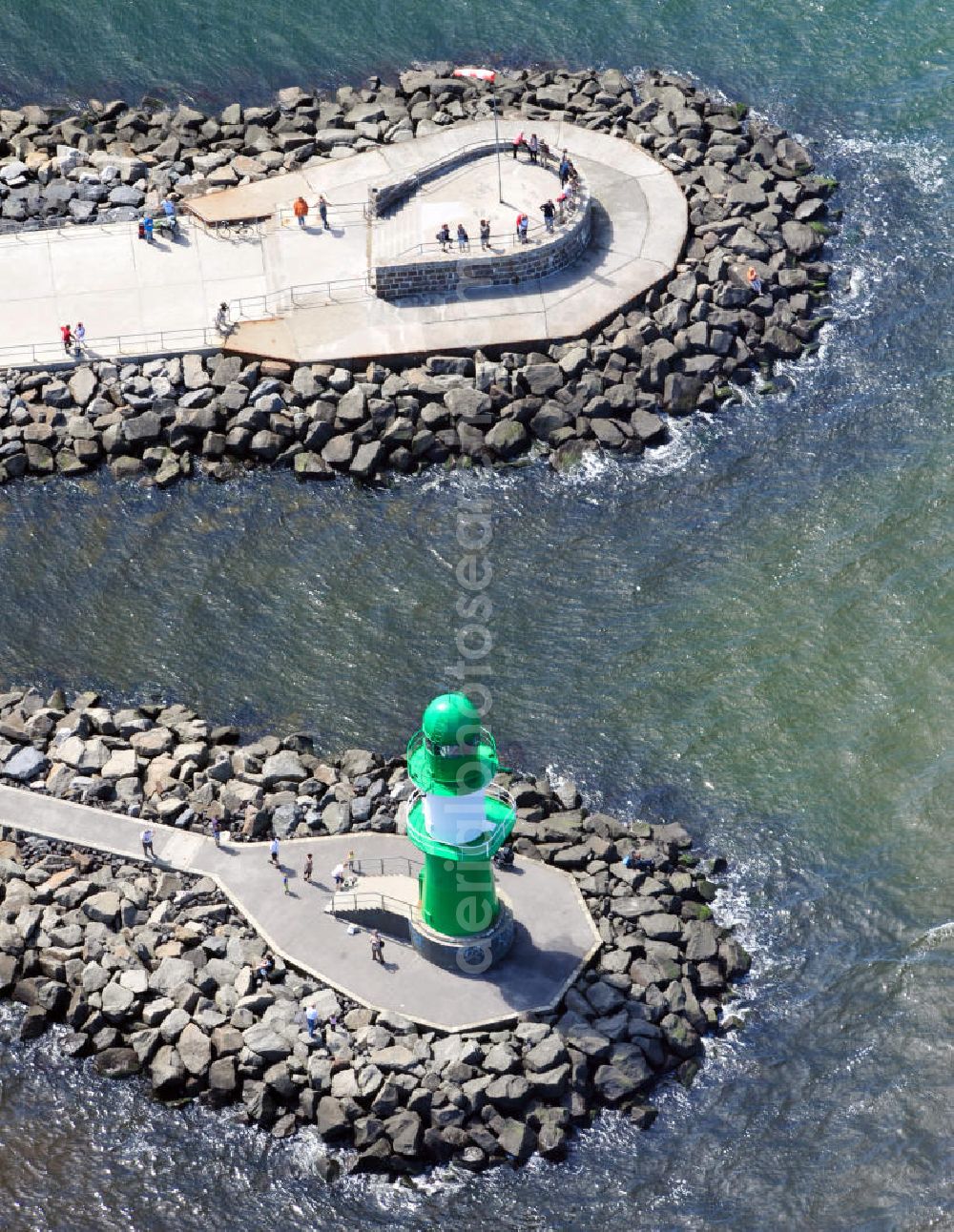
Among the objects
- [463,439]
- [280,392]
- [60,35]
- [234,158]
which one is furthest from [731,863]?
[60,35]

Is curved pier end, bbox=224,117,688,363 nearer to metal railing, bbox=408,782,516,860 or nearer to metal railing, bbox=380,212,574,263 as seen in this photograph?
metal railing, bbox=380,212,574,263

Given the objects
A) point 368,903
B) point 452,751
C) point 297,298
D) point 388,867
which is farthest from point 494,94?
point 452,751

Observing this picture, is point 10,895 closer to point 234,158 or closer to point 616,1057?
point 616,1057

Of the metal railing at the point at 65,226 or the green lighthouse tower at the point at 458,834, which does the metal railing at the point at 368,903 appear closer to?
the green lighthouse tower at the point at 458,834

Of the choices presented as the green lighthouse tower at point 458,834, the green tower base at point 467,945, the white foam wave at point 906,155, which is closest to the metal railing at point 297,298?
the white foam wave at point 906,155

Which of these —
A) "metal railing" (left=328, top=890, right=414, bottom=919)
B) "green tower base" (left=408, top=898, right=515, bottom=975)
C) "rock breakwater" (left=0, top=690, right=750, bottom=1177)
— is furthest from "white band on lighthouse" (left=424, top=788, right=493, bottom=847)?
"rock breakwater" (left=0, top=690, right=750, bottom=1177)

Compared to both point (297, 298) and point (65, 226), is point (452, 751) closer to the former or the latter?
point (297, 298)
